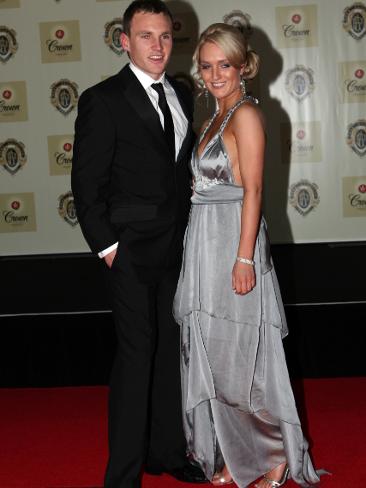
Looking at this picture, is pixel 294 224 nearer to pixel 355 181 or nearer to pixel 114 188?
pixel 355 181

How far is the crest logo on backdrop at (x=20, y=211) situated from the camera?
21.9ft

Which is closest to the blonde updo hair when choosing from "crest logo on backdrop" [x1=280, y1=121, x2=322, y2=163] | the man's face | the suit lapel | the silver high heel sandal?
the man's face

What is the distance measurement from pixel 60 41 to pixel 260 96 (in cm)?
175

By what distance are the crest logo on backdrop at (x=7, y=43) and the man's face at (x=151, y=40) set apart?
437cm

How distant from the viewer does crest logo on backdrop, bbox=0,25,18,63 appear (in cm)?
652

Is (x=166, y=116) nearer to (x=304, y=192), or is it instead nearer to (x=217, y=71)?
(x=217, y=71)

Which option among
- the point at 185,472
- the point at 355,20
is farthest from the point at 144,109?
the point at 355,20

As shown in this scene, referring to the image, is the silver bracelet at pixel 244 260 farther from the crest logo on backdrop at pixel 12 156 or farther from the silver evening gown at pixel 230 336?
the crest logo on backdrop at pixel 12 156

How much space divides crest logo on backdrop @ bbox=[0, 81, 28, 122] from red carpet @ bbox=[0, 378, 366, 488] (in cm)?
331

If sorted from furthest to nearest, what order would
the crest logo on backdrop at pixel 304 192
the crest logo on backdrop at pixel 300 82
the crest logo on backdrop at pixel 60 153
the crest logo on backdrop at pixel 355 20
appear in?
the crest logo on backdrop at pixel 60 153 < the crest logo on backdrop at pixel 304 192 < the crest logo on backdrop at pixel 300 82 < the crest logo on backdrop at pixel 355 20

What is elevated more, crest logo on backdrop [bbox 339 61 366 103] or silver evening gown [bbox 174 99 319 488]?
crest logo on backdrop [bbox 339 61 366 103]

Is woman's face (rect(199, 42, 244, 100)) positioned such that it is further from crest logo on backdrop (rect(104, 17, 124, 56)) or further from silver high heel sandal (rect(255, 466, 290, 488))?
crest logo on backdrop (rect(104, 17, 124, 56))

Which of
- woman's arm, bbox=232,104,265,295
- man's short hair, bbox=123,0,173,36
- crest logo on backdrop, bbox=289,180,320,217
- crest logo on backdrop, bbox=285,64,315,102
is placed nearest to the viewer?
woman's arm, bbox=232,104,265,295

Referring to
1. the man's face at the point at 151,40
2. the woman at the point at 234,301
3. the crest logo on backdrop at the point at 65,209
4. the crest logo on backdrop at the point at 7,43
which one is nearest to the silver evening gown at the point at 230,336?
the woman at the point at 234,301
